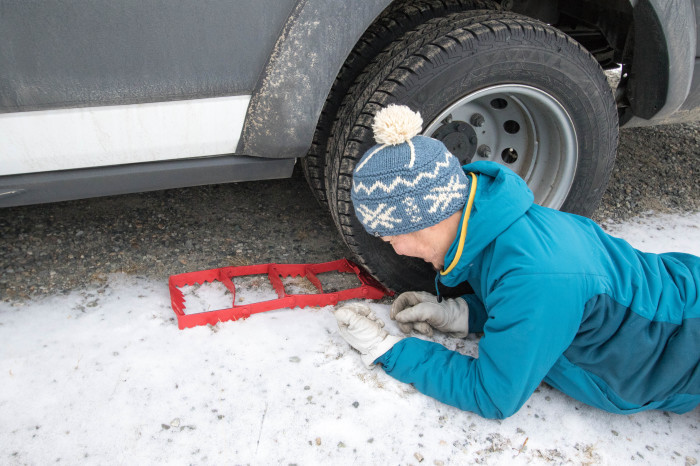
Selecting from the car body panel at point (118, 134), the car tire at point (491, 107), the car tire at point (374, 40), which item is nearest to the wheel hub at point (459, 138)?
the car tire at point (491, 107)

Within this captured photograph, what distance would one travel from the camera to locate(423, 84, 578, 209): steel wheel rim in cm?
211

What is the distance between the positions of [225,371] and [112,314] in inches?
20.4

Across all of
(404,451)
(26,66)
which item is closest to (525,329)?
(404,451)

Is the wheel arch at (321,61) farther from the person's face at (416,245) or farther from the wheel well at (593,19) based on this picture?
the person's face at (416,245)

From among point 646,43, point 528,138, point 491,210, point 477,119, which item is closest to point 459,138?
point 477,119

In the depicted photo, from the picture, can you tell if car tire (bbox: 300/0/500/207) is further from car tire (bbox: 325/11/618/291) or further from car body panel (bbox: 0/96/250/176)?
car body panel (bbox: 0/96/250/176)

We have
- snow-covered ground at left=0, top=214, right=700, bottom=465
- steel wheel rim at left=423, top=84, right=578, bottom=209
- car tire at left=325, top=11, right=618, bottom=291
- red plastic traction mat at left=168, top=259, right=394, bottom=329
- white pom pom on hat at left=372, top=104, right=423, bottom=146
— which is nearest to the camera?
white pom pom on hat at left=372, top=104, right=423, bottom=146

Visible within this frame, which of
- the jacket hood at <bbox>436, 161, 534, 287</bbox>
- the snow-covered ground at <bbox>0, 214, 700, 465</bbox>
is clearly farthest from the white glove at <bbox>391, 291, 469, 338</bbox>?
the jacket hood at <bbox>436, 161, 534, 287</bbox>

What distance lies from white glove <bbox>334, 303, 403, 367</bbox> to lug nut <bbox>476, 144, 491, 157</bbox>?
88 centimetres

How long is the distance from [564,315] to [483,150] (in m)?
0.98

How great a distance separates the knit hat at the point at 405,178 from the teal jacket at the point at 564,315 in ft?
0.40

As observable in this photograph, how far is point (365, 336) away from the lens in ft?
6.11

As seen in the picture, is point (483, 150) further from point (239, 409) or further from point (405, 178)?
point (239, 409)

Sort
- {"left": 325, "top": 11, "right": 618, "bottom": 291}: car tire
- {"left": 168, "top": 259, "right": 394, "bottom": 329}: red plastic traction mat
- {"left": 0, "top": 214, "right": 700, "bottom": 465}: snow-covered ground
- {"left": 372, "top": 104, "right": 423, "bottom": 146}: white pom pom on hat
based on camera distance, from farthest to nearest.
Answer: {"left": 168, "top": 259, "right": 394, "bottom": 329}: red plastic traction mat < {"left": 325, "top": 11, "right": 618, "bottom": 291}: car tire < {"left": 0, "top": 214, "right": 700, "bottom": 465}: snow-covered ground < {"left": 372, "top": 104, "right": 423, "bottom": 146}: white pom pom on hat
